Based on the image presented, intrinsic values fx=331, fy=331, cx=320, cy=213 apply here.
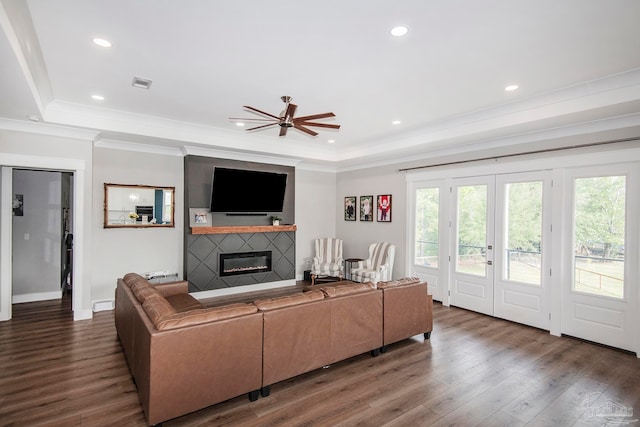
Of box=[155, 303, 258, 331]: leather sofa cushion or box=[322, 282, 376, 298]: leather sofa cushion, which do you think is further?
box=[322, 282, 376, 298]: leather sofa cushion

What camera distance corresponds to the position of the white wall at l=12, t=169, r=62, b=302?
566cm

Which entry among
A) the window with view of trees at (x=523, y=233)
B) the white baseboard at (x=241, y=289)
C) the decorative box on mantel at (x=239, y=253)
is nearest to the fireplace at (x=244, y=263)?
the decorative box on mantel at (x=239, y=253)

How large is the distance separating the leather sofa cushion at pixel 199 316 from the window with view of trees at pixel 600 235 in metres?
4.18

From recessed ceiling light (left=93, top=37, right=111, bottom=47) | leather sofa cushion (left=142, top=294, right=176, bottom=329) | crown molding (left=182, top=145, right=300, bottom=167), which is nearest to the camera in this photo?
leather sofa cushion (left=142, top=294, right=176, bottom=329)

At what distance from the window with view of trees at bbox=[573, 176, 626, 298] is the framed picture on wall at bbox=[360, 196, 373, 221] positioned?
12.1 feet

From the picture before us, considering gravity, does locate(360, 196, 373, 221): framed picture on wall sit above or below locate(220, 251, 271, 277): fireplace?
above

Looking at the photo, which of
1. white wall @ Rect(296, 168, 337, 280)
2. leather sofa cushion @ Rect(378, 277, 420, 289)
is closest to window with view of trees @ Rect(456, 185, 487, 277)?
leather sofa cushion @ Rect(378, 277, 420, 289)

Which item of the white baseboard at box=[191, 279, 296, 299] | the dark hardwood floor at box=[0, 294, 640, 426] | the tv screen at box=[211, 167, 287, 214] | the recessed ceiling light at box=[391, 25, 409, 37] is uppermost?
the recessed ceiling light at box=[391, 25, 409, 37]

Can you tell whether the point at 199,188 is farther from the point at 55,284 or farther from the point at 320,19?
the point at 320,19

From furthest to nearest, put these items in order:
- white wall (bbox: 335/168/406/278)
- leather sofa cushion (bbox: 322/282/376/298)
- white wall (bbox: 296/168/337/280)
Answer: white wall (bbox: 296/168/337/280), white wall (bbox: 335/168/406/278), leather sofa cushion (bbox: 322/282/376/298)

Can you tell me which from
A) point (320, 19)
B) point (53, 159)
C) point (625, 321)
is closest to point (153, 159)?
point (53, 159)

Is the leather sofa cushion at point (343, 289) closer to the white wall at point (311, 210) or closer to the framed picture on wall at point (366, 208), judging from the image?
the framed picture on wall at point (366, 208)

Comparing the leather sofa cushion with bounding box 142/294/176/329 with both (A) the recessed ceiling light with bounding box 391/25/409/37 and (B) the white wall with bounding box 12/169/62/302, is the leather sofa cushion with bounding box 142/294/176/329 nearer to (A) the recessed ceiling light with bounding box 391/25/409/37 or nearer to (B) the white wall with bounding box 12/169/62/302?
(A) the recessed ceiling light with bounding box 391/25/409/37

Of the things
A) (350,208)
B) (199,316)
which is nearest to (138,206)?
(199,316)
